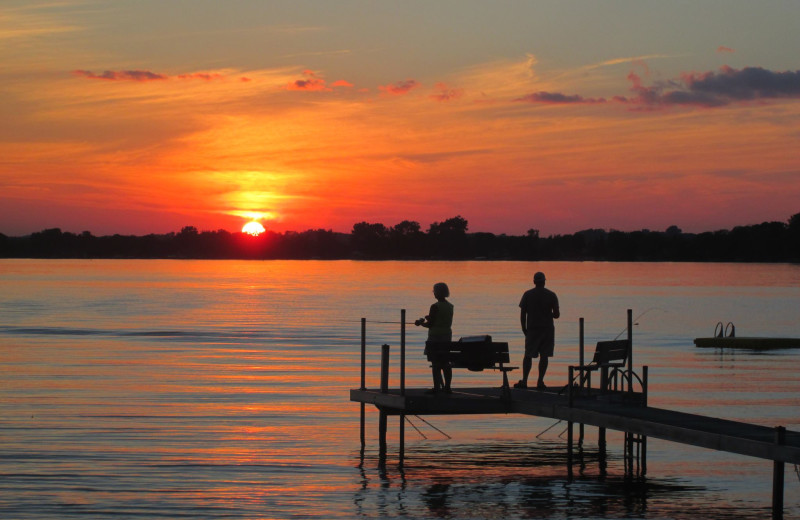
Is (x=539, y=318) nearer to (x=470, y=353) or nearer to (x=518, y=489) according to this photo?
(x=470, y=353)

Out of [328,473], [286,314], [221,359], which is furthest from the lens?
[286,314]

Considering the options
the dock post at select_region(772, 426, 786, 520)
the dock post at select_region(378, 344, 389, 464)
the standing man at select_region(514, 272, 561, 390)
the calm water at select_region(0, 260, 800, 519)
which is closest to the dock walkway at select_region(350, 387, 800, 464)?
the dock post at select_region(378, 344, 389, 464)

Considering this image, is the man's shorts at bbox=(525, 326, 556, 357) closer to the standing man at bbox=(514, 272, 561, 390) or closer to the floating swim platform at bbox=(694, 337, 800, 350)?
the standing man at bbox=(514, 272, 561, 390)

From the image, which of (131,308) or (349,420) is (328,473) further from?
(131,308)

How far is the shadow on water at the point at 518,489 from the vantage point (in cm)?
1747

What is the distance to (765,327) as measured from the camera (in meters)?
70.4

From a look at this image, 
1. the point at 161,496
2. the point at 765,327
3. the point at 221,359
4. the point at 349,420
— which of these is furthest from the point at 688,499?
the point at 765,327

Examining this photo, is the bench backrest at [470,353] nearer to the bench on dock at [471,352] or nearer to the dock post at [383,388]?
the bench on dock at [471,352]

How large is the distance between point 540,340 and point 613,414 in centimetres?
235

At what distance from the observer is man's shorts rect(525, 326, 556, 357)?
20.2m

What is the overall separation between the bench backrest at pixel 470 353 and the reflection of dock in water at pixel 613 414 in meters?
1.12

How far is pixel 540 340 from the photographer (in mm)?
20219

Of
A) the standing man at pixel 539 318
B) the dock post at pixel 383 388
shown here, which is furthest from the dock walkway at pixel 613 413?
the standing man at pixel 539 318

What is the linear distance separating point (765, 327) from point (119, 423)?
53.6 m
